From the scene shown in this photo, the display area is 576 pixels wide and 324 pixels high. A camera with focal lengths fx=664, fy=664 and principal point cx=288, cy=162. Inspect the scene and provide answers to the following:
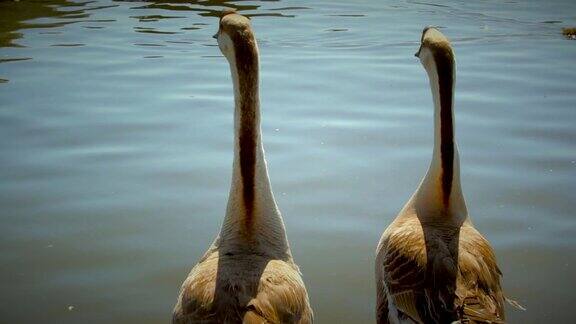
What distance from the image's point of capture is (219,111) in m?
8.68

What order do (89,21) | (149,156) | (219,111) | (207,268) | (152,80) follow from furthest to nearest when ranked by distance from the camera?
(89,21) < (152,80) < (219,111) < (149,156) < (207,268)

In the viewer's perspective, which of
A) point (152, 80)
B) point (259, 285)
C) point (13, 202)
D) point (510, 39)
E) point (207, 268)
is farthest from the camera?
point (510, 39)

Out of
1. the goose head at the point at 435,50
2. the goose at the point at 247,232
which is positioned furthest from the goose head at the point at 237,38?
the goose head at the point at 435,50

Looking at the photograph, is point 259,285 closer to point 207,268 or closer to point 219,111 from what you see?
point 207,268

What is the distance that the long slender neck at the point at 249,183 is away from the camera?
4219 mm

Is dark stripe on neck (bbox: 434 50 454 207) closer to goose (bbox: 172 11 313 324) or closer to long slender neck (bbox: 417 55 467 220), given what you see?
long slender neck (bbox: 417 55 467 220)

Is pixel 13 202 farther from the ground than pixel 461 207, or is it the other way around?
pixel 461 207

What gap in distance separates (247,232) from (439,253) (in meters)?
1.21

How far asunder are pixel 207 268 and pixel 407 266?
123 centimetres

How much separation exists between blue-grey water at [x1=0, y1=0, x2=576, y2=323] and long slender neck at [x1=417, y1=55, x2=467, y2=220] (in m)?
0.80

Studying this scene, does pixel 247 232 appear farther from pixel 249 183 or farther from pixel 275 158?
pixel 275 158

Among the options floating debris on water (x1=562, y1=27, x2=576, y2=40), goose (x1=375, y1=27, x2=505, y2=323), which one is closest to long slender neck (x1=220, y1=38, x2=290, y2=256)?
goose (x1=375, y1=27, x2=505, y2=323)

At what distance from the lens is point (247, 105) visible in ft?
13.9

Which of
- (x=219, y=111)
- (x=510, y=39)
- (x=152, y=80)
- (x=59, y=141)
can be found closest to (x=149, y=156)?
(x=59, y=141)
